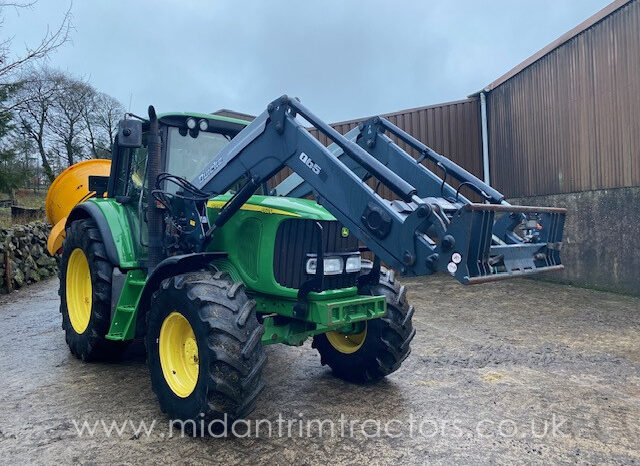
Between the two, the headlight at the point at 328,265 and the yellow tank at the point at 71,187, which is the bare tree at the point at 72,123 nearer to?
the yellow tank at the point at 71,187

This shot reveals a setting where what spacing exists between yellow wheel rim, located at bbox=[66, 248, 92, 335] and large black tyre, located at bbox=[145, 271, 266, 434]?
87.9 inches

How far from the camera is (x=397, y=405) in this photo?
12.9 feet

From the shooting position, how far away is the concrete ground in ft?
10.4

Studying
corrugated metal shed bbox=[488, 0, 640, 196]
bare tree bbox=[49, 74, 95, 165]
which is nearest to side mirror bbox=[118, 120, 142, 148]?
corrugated metal shed bbox=[488, 0, 640, 196]

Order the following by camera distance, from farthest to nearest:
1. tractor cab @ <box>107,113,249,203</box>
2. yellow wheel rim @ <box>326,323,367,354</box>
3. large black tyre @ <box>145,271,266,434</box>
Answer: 1. tractor cab @ <box>107,113,249,203</box>
2. yellow wheel rim @ <box>326,323,367,354</box>
3. large black tyre @ <box>145,271,266,434</box>

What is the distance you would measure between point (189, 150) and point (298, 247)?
1592mm

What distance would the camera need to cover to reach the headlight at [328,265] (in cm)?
383

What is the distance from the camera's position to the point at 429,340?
5.97 m

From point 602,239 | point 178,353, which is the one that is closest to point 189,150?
point 178,353

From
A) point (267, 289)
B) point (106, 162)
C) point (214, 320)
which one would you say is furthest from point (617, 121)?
point (106, 162)

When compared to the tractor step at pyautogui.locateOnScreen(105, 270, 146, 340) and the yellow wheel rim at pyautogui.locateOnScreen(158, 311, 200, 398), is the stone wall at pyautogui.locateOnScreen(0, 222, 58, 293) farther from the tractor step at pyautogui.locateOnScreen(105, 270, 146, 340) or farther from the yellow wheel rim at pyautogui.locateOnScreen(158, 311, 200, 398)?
the yellow wheel rim at pyautogui.locateOnScreen(158, 311, 200, 398)

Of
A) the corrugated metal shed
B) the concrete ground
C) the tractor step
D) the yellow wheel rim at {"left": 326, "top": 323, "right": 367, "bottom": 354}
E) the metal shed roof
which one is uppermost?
the metal shed roof

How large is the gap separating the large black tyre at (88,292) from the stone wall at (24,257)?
17.5ft

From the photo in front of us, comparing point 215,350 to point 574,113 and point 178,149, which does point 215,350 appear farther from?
point 574,113
